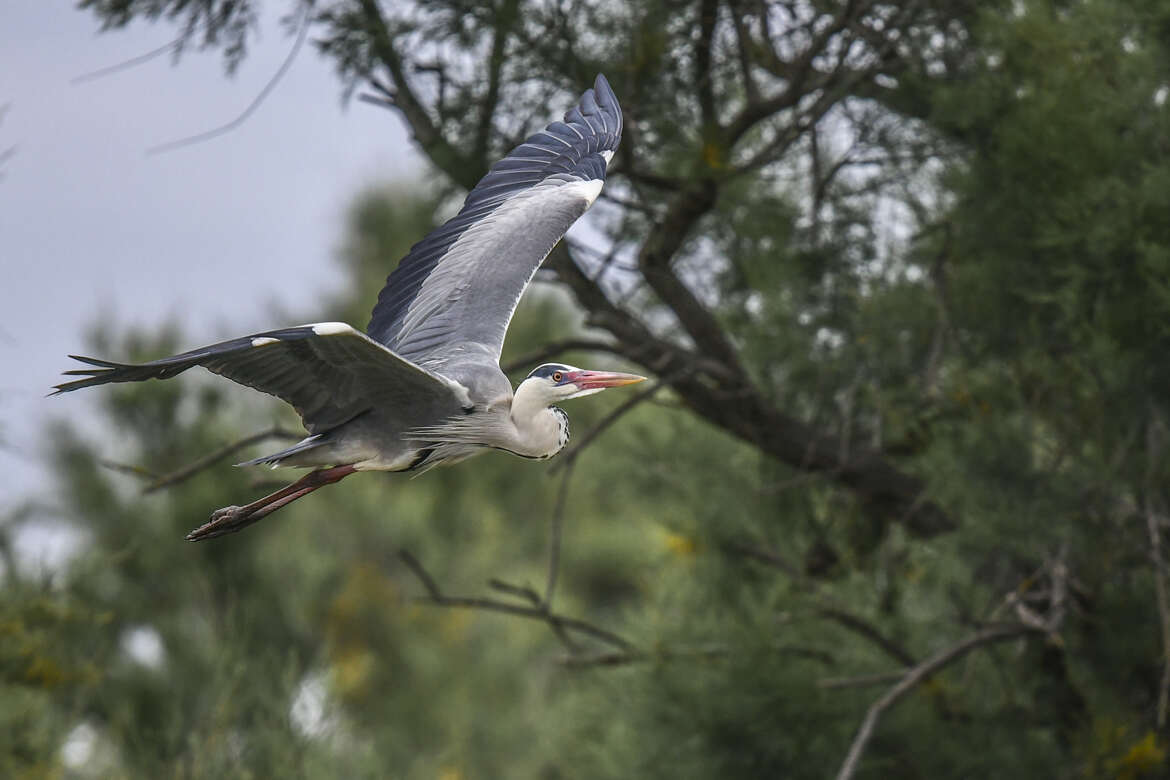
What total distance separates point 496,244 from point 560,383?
0.62 metres

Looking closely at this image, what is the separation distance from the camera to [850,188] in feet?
21.0

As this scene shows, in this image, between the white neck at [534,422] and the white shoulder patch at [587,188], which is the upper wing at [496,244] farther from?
the white neck at [534,422]

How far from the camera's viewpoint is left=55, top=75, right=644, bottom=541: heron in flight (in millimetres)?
3137

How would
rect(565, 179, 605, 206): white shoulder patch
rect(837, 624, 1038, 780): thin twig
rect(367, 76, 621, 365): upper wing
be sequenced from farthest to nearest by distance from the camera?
1. rect(837, 624, 1038, 780): thin twig
2. rect(565, 179, 605, 206): white shoulder patch
3. rect(367, 76, 621, 365): upper wing

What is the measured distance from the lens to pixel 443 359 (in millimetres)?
3729

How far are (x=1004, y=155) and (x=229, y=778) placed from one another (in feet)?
14.2

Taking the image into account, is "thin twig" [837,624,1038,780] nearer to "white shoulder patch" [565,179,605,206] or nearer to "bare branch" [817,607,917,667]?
"bare branch" [817,607,917,667]

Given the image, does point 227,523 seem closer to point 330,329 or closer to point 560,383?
point 330,329

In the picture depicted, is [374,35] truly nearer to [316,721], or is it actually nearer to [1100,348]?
[1100,348]

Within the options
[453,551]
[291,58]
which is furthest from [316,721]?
[453,551]

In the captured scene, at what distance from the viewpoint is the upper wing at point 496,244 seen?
3902 mm

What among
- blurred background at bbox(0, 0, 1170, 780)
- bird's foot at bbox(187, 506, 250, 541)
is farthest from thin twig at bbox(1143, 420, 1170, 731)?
bird's foot at bbox(187, 506, 250, 541)

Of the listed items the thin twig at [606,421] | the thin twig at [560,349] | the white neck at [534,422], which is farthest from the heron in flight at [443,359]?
the thin twig at [606,421]

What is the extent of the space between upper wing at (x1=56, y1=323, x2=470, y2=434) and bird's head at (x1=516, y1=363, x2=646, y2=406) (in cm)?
28
